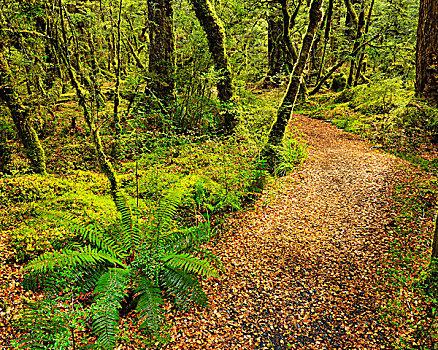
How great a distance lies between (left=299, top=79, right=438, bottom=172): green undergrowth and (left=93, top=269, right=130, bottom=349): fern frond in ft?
20.2

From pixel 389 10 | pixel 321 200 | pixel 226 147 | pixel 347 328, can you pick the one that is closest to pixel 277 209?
pixel 321 200

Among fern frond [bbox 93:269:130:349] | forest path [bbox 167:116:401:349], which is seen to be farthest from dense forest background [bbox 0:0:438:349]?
forest path [bbox 167:116:401:349]

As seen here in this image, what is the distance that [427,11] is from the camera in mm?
7172

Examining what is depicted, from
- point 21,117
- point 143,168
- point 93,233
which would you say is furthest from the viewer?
point 143,168

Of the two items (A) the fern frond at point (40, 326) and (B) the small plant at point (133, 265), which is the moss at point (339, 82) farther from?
(A) the fern frond at point (40, 326)

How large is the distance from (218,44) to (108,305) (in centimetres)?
661

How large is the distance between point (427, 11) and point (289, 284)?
831cm

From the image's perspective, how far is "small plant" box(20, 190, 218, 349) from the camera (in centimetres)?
289

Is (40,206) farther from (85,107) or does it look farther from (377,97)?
(377,97)

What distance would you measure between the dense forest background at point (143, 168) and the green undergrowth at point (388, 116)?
5 centimetres

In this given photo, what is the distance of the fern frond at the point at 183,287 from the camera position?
328 cm

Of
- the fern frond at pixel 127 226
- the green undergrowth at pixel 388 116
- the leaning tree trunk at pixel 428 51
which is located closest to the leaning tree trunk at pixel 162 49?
the fern frond at pixel 127 226

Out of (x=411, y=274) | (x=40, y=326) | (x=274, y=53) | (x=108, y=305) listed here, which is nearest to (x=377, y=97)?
(x=274, y=53)

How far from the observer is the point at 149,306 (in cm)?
299
